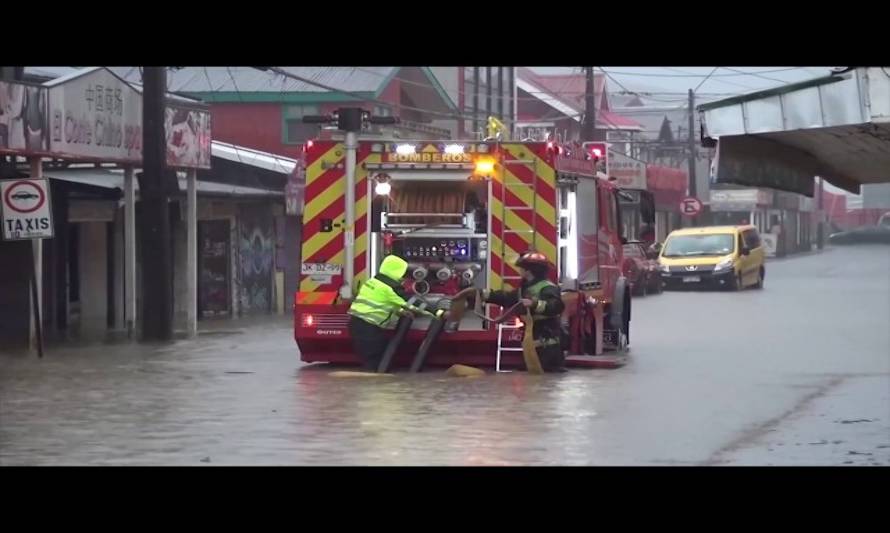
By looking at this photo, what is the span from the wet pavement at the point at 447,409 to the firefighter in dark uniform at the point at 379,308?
18.3 inches

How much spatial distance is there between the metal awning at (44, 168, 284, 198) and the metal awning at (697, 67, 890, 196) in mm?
13571

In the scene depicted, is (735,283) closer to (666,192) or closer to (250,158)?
(250,158)

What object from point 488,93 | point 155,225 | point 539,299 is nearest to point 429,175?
point 539,299

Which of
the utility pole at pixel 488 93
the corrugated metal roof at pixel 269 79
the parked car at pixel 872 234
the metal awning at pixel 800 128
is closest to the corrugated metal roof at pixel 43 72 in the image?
the corrugated metal roof at pixel 269 79

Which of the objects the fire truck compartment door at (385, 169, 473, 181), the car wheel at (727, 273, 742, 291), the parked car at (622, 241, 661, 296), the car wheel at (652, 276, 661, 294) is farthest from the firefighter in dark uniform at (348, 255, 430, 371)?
the car wheel at (727, 273, 742, 291)

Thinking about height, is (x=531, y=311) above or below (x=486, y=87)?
below

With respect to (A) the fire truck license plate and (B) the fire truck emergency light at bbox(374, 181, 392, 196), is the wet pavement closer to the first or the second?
(A) the fire truck license plate

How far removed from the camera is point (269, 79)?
138ft

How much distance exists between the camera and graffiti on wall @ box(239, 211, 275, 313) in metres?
32.8
